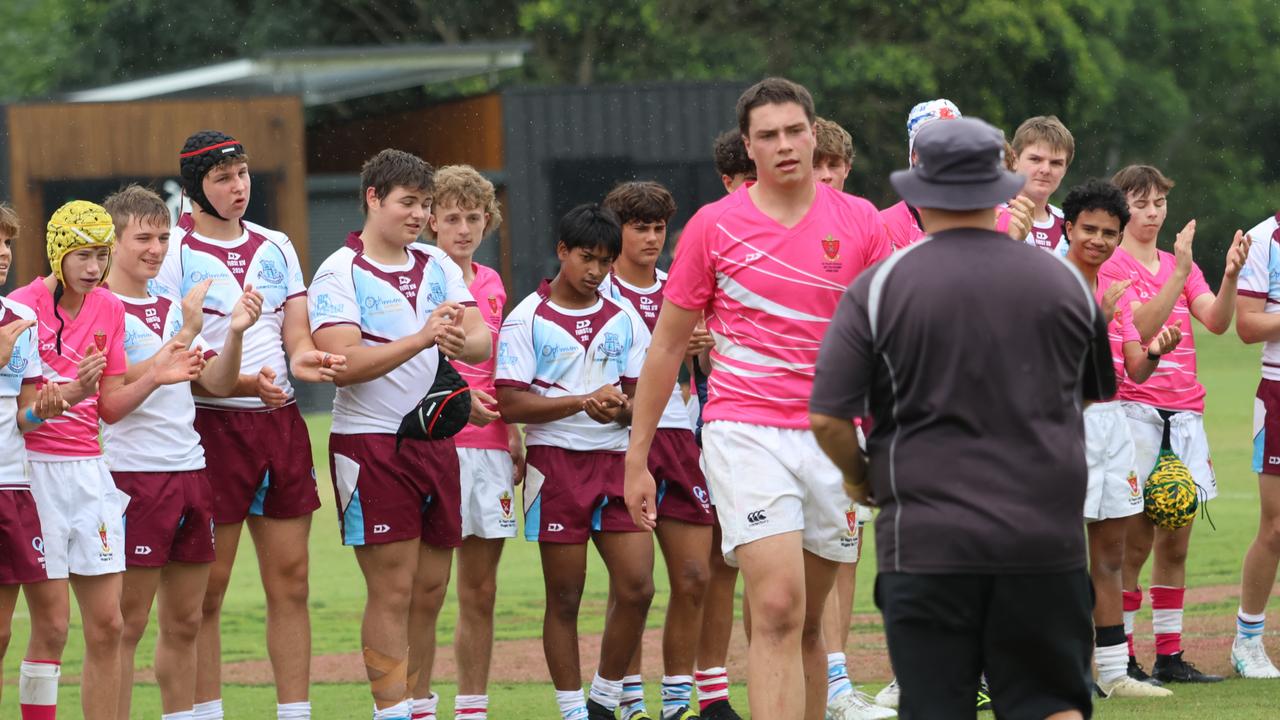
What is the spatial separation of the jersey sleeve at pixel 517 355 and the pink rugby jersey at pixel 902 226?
5.55ft

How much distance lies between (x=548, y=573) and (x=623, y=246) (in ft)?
5.16

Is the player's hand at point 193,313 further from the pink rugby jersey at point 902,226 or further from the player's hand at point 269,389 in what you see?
the pink rugby jersey at point 902,226

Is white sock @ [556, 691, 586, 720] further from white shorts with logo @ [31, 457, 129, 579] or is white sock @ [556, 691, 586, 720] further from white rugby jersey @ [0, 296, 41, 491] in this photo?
white rugby jersey @ [0, 296, 41, 491]

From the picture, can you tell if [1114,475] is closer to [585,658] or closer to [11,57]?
[585,658]

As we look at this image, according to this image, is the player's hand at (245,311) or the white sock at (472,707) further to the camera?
the white sock at (472,707)

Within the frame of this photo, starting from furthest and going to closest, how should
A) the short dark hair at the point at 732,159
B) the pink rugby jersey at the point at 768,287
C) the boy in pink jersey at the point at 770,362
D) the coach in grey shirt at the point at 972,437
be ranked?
the short dark hair at the point at 732,159 → the pink rugby jersey at the point at 768,287 → the boy in pink jersey at the point at 770,362 → the coach in grey shirt at the point at 972,437

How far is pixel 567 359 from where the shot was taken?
26.0ft

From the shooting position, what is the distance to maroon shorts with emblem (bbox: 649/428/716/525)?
26.1ft

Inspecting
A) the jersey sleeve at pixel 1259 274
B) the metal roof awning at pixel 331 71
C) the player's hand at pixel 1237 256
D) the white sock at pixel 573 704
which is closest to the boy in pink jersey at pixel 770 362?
the white sock at pixel 573 704

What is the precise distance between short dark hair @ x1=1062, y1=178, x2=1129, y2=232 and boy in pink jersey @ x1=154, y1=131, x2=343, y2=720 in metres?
3.51

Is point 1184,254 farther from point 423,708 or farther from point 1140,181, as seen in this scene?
point 423,708

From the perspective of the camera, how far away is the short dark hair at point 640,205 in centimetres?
809

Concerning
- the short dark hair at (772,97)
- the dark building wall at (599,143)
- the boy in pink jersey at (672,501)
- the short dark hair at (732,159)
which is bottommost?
the boy in pink jersey at (672,501)

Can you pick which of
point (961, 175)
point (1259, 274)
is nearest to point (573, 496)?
point (961, 175)
